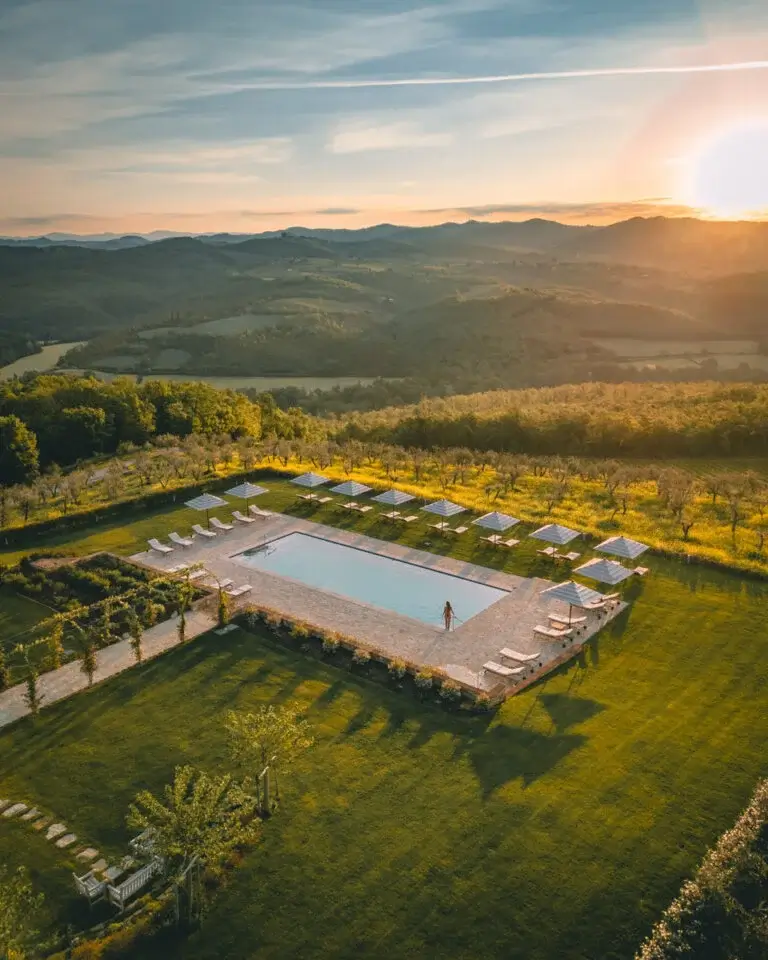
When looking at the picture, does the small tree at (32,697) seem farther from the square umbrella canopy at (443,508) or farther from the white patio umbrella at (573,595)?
the square umbrella canopy at (443,508)

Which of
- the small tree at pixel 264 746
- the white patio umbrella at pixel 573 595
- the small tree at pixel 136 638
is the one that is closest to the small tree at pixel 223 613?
the small tree at pixel 136 638

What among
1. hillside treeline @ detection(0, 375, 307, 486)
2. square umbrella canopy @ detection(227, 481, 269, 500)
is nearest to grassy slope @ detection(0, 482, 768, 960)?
square umbrella canopy @ detection(227, 481, 269, 500)

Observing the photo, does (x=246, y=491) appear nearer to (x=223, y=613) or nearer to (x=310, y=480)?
(x=310, y=480)

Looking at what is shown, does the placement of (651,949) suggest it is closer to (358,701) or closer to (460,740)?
(460,740)

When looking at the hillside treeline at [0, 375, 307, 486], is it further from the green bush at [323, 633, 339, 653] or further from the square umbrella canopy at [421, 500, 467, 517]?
the green bush at [323, 633, 339, 653]

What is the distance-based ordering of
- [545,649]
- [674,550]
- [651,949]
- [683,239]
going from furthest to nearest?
[683,239]
[674,550]
[545,649]
[651,949]

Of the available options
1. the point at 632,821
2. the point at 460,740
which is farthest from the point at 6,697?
the point at 632,821
